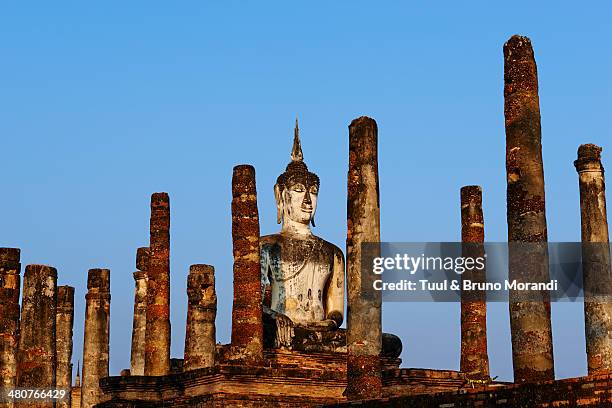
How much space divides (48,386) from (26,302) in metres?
1.48

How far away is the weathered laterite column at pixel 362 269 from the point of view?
17.2m

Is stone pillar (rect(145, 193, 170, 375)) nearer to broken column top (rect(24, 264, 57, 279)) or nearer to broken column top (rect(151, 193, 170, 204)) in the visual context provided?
broken column top (rect(151, 193, 170, 204))

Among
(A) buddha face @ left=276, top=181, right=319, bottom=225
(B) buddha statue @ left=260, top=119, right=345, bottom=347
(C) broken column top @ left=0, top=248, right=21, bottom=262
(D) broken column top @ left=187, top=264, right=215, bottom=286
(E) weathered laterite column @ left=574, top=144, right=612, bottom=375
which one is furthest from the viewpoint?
(A) buddha face @ left=276, top=181, right=319, bottom=225

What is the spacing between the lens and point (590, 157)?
19250 millimetres

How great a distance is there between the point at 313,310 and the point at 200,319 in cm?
210

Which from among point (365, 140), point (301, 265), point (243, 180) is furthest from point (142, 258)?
point (365, 140)

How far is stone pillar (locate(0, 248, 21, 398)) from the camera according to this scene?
21.8m

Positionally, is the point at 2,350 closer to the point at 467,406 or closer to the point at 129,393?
the point at 129,393

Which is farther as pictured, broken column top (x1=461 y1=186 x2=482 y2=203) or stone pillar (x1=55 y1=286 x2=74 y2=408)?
stone pillar (x1=55 y1=286 x2=74 y2=408)

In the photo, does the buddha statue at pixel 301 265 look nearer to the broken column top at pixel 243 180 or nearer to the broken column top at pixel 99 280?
the broken column top at pixel 243 180

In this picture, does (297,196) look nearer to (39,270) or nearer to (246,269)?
(246,269)

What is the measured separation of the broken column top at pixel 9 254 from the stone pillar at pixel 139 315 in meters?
3.80

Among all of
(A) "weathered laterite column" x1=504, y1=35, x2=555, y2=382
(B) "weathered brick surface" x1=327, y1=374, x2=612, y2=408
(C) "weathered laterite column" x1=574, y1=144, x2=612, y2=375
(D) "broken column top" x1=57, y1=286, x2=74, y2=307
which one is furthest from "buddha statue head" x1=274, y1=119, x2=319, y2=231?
(B) "weathered brick surface" x1=327, y1=374, x2=612, y2=408

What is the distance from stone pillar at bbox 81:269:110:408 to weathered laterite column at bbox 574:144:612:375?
1201 cm
